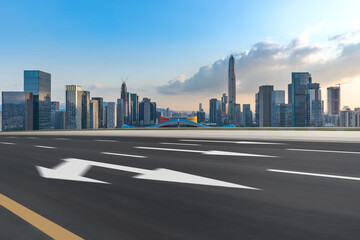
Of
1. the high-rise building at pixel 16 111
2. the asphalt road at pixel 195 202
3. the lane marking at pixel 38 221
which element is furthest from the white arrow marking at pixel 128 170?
the high-rise building at pixel 16 111

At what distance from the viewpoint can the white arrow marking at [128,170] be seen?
186 inches

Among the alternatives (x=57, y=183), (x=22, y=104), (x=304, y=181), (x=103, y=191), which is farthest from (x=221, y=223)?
(x=22, y=104)

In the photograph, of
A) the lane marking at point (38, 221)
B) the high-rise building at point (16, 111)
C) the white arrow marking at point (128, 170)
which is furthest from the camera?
the high-rise building at point (16, 111)

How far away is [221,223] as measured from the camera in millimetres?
2818

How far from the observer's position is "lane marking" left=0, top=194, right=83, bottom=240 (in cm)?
259

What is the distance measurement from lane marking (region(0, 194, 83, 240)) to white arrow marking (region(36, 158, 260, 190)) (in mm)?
1481

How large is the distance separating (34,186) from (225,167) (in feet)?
15.8

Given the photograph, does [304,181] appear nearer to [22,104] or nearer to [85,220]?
[85,220]

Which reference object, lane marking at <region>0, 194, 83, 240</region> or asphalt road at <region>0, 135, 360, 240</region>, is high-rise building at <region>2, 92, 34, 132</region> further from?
lane marking at <region>0, 194, 83, 240</region>

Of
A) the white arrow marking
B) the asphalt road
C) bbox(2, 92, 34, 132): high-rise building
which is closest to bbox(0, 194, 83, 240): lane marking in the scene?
the asphalt road

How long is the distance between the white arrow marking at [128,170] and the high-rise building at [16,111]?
8001 inches

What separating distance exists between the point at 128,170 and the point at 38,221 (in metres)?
2.93

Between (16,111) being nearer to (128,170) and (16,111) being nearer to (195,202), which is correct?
(128,170)

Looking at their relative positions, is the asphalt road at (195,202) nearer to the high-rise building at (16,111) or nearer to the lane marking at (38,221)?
the lane marking at (38,221)
